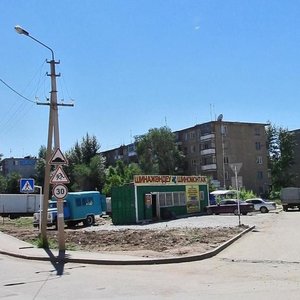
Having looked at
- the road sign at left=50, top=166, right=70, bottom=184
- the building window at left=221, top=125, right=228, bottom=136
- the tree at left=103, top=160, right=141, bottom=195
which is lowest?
the road sign at left=50, top=166, right=70, bottom=184

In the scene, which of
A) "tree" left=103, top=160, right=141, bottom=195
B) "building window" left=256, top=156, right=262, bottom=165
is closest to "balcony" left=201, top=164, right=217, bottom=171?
"building window" left=256, top=156, right=262, bottom=165

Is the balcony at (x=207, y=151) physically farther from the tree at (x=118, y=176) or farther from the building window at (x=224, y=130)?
the tree at (x=118, y=176)

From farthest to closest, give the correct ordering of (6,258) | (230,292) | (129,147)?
(129,147) → (6,258) → (230,292)

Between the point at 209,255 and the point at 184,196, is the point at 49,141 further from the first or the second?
the point at 184,196

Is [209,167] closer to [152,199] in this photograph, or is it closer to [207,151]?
[207,151]

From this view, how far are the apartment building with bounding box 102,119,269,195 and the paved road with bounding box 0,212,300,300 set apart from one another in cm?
7302

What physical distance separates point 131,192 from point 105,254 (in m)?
22.0

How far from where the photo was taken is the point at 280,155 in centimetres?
10675

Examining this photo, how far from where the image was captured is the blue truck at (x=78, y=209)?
116 ft

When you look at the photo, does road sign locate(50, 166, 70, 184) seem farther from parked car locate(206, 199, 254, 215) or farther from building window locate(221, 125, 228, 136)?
building window locate(221, 125, 228, 136)

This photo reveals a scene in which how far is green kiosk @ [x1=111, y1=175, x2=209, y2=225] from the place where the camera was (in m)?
38.3

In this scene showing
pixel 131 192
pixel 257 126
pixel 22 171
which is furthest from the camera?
pixel 22 171

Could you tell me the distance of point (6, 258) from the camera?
59.0 ft

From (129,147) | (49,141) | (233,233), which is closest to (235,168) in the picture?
(233,233)
